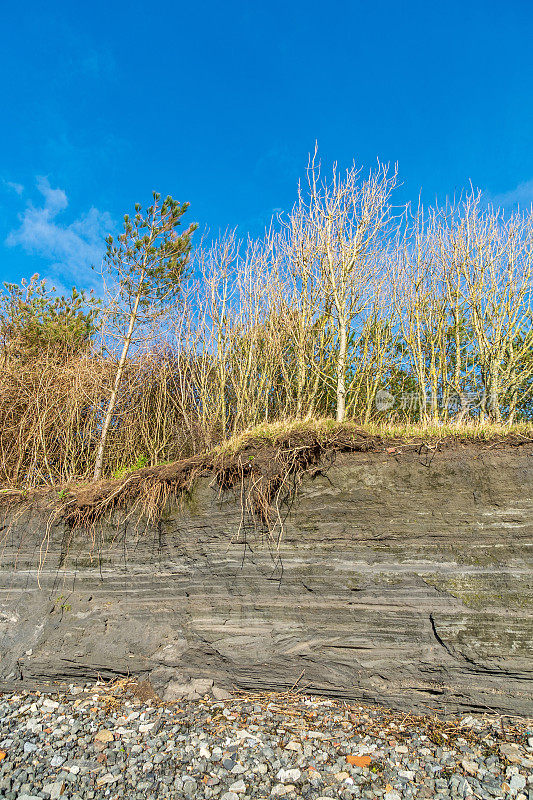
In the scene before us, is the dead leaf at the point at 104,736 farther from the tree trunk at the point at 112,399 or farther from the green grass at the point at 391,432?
the tree trunk at the point at 112,399

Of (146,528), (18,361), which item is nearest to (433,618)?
(146,528)

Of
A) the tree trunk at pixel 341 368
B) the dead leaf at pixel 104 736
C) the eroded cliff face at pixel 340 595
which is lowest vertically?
the dead leaf at pixel 104 736

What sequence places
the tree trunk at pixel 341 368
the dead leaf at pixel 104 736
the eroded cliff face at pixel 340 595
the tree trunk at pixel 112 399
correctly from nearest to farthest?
1. the dead leaf at pixel 104 736
2. the eroded cliff face at pixel 340 595
3. the tree trunk at pixel 112 399
4. the tree trunk at pixel 341 368

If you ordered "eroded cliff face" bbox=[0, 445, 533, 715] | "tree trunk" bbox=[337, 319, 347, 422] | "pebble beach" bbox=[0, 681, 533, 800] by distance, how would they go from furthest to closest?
1. "tree trunk" bbox=[337, 319, 347, 422]
2. "eroded cliff face" bbox=[0, 445, 533, 715]
3. "pebble beach" bbox=[0, 681, 533, 800]

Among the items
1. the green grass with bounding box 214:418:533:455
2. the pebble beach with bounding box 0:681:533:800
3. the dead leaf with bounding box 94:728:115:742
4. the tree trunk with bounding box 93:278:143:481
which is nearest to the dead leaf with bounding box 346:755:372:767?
the pebble beach with bounding box 0:681:533:800

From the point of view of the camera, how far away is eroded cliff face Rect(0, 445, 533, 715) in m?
→ 4.30

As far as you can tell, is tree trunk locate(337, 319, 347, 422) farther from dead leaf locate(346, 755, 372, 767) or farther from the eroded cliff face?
dead leaf locate(346, 755, 372, 767)

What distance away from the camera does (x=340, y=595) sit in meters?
4.64

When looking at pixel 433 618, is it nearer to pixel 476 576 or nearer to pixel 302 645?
pixel 476 576

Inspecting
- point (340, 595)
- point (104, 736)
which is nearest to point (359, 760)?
point (340, 595)

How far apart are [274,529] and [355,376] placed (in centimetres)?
471

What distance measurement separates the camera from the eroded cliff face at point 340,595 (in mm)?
4301

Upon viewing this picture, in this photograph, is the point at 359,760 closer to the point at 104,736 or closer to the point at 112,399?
the point at 104,736

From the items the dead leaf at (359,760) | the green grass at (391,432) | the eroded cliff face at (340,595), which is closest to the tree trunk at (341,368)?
the green grass at (391,432)
